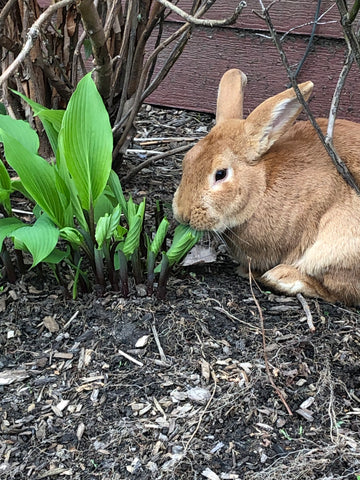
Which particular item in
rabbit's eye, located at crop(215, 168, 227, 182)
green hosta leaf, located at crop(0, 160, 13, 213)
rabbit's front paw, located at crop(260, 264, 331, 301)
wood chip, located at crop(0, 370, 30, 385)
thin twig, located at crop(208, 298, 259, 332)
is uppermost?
rabbit's eye, located at crop(215, 168, 227, 182)

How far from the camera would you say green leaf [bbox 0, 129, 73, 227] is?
2510 millimetres

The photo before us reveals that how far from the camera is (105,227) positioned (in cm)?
252

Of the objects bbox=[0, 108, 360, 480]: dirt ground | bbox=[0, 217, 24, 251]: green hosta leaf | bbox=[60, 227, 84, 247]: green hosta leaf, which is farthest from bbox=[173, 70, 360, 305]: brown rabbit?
bbox=[0, 217, 24, 251]: green hosta leaf

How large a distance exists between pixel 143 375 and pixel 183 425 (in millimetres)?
297

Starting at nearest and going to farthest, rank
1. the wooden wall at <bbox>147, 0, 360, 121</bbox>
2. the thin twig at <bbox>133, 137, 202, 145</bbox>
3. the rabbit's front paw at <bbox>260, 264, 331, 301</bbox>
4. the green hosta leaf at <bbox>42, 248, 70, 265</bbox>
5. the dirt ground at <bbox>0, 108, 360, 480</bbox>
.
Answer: the dirt ground at <bbox>0, 108, 360, 480</bbox> → the green hosta leaf at <bbox>42, 248, 70, 265</bbox> → the rabbit's front paw at <bbox>260, 264, 331, 301</bbox> → the wooden wall at <bbox>147, 0, 360, 121</bbox> → the thin twig at <bbox>133, 137, 202, 145</bbox>

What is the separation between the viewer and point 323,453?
6.95ft

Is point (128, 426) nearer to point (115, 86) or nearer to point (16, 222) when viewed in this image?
point (16, 222)

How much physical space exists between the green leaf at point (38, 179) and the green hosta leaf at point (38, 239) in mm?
106

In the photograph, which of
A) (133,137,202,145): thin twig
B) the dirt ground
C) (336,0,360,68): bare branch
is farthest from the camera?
(133,137,202,145): thin twig

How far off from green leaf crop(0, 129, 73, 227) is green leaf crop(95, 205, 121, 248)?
0.70 feet

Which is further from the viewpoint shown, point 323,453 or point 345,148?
point 345,148

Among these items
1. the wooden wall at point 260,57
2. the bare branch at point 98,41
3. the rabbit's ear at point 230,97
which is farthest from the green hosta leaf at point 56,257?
the wooden wall at point 260,57

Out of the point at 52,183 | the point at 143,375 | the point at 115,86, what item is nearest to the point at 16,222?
the point at 52,183

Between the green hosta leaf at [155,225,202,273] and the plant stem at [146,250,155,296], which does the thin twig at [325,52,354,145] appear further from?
the plant stem at [146,250,155,296]
